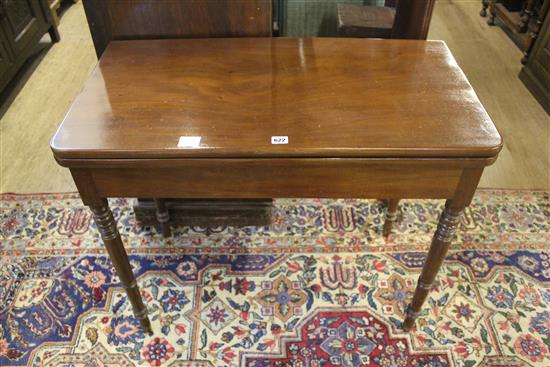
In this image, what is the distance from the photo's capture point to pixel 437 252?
1397 mm

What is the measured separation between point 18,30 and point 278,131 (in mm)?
2600

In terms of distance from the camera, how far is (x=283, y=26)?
302cm

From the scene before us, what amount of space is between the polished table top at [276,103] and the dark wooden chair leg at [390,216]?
2.20 feet

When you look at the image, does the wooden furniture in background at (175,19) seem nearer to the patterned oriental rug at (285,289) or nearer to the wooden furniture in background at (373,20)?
the wooden furniture in background at (373,20)

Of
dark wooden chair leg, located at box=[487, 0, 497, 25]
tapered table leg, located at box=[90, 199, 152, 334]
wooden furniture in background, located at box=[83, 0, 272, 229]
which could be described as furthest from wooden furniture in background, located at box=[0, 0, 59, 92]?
dark wooden chair leg, located at box=[487, 0, 497, 25]

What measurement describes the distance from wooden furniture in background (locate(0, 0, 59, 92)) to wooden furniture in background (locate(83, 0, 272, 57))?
1565 millimetres

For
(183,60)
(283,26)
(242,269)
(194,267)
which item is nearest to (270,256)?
(242,269)

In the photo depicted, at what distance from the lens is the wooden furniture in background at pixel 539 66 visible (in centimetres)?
287

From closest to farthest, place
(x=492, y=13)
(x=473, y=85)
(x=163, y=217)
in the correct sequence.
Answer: (x=163, y=217) → (x=473, y=85) → (x=492, y=13)

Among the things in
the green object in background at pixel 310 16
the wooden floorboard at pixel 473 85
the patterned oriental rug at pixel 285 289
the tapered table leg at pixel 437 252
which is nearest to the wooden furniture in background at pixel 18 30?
the wooden floorboard at pixel 473 85

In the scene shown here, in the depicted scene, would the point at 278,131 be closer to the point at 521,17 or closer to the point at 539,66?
the point at 539,66

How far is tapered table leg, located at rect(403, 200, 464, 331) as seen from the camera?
51.0 inches

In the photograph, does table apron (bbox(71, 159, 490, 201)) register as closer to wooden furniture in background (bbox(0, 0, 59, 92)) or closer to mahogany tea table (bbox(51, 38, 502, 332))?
mahogany tea table (bbox(51, 38, 502, 332))

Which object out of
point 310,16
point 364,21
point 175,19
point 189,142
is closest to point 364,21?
point 364,21
